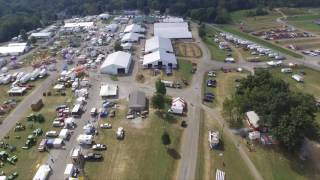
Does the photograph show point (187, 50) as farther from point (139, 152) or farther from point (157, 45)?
point (139, 152)

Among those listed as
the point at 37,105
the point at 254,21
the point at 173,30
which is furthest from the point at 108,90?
the point at 254,21

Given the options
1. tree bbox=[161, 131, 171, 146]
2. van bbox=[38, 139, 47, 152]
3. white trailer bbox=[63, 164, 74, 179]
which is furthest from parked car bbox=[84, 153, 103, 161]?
tree bbox=[161, 131, 171, 146]

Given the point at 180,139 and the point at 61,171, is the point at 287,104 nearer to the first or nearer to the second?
the point at 180,139

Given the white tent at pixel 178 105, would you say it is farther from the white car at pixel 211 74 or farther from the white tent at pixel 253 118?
the white car at pixel 211 74

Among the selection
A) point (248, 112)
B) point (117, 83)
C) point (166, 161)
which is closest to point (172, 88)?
point (117, 83)

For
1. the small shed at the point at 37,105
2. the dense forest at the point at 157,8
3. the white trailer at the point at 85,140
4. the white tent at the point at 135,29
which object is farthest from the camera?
the dense forest at the point at 157,8

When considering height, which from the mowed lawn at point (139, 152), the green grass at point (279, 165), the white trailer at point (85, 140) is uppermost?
the white trailer at point (85, 140)

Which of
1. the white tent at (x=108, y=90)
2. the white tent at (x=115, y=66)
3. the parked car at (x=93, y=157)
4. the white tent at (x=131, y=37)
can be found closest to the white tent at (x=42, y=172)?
the parked car at (x=93, y=157)

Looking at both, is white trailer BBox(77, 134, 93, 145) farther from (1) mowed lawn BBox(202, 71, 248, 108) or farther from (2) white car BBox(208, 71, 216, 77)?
→ (2) white car BBox(208, 71, 216, 77)
